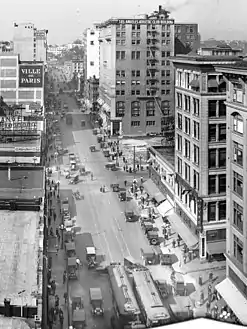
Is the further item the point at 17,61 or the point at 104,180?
the point at 17,61

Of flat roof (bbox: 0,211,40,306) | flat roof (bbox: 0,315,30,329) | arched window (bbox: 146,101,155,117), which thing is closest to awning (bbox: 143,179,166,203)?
flat roof (bbox: 0,211,40,306)

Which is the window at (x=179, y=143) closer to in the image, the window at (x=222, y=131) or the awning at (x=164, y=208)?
the awning at (x=164, y=208)

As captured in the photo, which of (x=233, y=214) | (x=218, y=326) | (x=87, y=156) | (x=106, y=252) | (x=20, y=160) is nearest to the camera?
(x=218, y=326)

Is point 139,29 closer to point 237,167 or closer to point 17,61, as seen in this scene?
point 17,61

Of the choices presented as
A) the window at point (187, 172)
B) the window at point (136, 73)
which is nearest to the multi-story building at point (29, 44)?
the window at point (136, 73)

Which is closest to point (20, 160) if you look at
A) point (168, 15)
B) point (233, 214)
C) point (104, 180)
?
point (104, 180)

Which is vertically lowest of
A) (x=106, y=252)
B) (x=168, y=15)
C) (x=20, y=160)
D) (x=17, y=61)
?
(x=106, y=252)

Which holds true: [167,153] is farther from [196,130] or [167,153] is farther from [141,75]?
[141,75]
